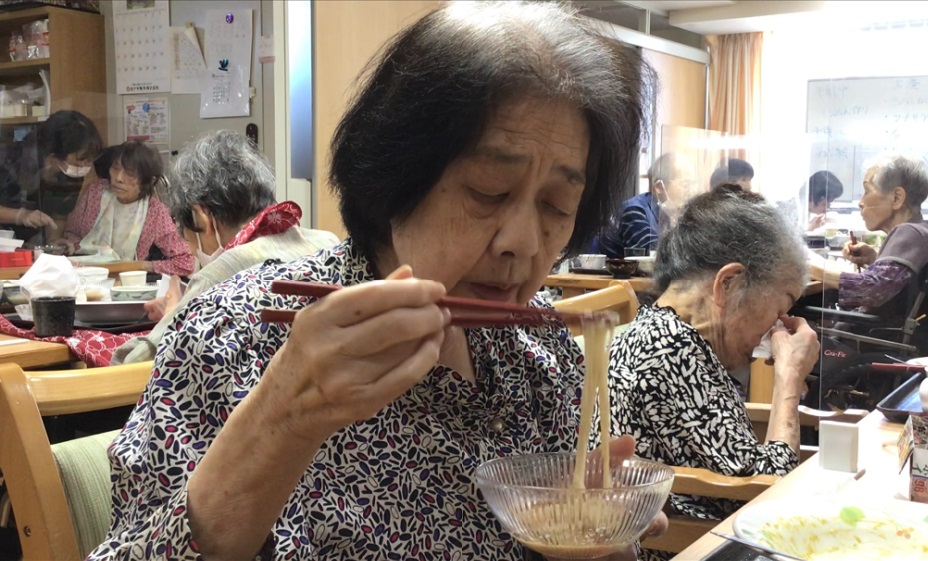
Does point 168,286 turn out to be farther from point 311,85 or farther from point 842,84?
point 842,84

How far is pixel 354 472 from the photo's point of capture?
1039 mm

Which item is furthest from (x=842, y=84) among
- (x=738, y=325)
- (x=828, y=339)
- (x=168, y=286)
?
(x=168, y=286)

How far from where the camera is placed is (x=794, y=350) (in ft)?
7.07

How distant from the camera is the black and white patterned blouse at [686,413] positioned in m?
1.82

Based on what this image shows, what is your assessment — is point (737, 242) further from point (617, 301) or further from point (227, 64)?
point (227, 64)

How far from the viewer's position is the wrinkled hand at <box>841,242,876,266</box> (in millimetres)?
2781

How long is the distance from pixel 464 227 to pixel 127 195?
407 centimetres

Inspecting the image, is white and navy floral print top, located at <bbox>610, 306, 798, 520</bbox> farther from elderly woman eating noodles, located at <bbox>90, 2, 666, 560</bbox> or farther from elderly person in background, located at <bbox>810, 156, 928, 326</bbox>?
elderly person in background, located at <bbox>810, 156, 928, 326</bbox>

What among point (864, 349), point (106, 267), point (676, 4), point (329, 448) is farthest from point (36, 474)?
point (676, 4)

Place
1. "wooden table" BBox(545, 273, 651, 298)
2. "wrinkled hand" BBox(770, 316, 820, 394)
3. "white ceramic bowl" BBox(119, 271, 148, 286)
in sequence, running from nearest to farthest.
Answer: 1. "wrinkled hand" BBox(770, 316, 820, 394)
2. "white ceramic bowl" BBox(119, 271, 148, 286)
3. "wooden table" BBox(545, 273, 651, 298)

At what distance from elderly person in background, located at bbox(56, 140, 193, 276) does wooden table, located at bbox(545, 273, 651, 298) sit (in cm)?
195

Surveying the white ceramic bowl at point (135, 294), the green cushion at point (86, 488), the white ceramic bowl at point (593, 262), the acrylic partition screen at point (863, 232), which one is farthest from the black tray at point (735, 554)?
the white ceramic bowl at point (593, 262)

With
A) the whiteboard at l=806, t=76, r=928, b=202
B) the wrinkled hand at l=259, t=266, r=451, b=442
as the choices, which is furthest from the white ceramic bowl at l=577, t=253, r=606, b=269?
the wrinkled hand at l=259, t=266, r=451, b=442

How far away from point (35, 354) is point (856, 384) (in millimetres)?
2304
